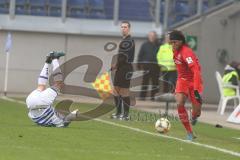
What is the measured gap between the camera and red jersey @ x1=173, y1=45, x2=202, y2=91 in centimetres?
1226

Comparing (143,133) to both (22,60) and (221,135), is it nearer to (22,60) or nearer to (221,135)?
(221,135)

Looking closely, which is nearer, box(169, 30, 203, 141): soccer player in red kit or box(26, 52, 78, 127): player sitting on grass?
box(169, 30, 203, 141): soccer player in red kit

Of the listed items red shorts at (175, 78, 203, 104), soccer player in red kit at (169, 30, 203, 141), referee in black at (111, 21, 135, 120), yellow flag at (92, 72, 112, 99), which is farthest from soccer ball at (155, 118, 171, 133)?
yellow flag at (92, 72, 112, 99)

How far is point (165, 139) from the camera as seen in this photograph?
12695mm

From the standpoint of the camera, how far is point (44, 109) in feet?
45.2

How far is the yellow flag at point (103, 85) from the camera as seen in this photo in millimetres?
23656

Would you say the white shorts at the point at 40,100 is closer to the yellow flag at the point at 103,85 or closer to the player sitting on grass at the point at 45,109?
the player sitting on grass at the point at 45,109

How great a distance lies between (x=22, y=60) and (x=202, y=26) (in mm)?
6468

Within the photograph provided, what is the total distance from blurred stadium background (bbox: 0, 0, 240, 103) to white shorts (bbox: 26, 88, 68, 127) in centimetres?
1180

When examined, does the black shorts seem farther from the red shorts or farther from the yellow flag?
the yellow flag

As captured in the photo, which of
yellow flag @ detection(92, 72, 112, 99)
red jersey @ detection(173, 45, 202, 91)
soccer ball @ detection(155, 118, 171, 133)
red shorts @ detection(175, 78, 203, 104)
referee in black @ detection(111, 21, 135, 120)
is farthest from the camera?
yellow flag @ detection(92, 72, 112, 99)

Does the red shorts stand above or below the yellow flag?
above

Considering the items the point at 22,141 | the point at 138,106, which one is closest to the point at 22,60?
the point at 138,106

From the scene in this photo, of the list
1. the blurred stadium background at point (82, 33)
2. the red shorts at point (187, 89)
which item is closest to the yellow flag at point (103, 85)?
the blurred stadium background at point (82, 33)
